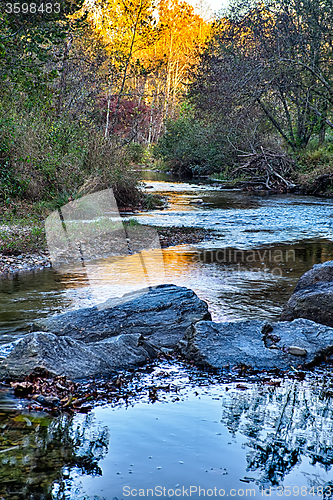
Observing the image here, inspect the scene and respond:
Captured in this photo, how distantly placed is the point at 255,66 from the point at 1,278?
15.2m

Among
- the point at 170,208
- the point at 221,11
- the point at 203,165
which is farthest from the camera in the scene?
the point at 203,165

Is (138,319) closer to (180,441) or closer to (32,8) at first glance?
(180,441)

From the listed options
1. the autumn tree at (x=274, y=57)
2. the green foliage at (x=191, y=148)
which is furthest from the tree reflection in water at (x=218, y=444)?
the green foliage at (x=191, y=148)

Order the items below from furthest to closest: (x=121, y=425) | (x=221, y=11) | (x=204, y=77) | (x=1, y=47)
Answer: (x=221, y=11) → (x=204, y=77) → (x=1, y=47) → (x=121, y=425)

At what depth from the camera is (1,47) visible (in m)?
9.66

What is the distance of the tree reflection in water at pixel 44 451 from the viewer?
3027 mm

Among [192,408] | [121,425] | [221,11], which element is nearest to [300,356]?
[192,408]

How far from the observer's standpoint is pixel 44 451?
135 inches

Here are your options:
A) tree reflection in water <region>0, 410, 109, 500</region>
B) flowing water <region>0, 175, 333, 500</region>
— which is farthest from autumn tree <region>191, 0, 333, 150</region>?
tree reflection in water <region>0, 410, 109, 500</region>

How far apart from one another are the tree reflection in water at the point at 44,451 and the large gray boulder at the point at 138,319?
1782mm

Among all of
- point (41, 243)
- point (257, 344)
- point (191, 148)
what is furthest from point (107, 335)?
point (191, 148)

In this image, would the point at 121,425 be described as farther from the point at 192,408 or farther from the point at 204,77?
the point at 204,77

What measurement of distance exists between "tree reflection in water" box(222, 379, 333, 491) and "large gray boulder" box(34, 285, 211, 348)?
4.85ft

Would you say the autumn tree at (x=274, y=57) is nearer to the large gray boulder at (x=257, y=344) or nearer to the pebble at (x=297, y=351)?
the large gray boulder at (x=257, y=344)
